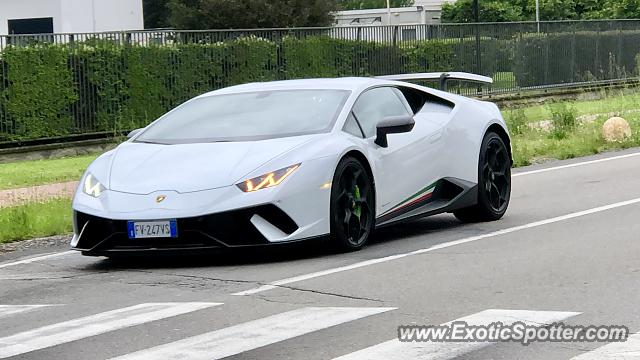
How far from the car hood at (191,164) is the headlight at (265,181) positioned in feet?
0.22

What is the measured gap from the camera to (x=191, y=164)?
32.4 ft

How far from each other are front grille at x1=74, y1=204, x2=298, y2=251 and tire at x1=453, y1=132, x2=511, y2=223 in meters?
2.81

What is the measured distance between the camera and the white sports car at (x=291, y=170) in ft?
31.3

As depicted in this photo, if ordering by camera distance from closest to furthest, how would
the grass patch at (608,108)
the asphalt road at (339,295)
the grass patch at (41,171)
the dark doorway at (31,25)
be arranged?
the asphalt road at (339,295), the grass patch at (41,171), the grass patch at (608,108), the dark doorway at (31,25)

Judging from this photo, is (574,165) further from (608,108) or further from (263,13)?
(263,13)

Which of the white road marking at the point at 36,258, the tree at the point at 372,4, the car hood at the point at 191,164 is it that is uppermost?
the tree at the point at 372,4

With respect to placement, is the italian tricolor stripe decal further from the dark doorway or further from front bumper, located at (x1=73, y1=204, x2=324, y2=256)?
→ the dark doorway

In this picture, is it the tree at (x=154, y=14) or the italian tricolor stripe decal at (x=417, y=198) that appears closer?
the italian tricolor stripe decal at (x=417, y=198)

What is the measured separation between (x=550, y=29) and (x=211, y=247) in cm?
3126

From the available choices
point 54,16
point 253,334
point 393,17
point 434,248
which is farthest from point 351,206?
point 393,17

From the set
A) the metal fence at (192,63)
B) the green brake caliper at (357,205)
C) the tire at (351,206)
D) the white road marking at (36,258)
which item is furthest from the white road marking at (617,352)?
the metal fence at (192,63)

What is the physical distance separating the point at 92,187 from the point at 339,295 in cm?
266

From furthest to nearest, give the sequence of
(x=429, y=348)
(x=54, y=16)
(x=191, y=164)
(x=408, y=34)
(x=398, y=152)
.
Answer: (x=54, y=16) → (x=408, y=34) → (x=398, y=152) → (x=191, y=164) → (x=429, y=348)

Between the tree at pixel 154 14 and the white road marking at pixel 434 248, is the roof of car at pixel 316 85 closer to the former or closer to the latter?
the white road marking at pixel 434 248
